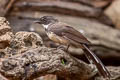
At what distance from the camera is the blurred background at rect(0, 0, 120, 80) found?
35.8 ft

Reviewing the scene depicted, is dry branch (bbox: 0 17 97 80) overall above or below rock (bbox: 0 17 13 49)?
below

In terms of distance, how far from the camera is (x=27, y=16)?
37.0 ft

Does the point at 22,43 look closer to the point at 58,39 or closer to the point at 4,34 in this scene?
the point at 4,34

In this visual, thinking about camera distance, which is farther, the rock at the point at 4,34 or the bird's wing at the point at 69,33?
the bird's wing at the point at 69,33

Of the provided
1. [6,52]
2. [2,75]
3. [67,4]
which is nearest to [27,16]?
[67,4]

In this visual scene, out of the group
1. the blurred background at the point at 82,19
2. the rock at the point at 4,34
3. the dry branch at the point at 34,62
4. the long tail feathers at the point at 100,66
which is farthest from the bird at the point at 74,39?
the blurred background at the point at 82,19

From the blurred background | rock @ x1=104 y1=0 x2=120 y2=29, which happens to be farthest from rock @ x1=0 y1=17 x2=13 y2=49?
rock @ x1=104 y1=0 x2=120 y2=29

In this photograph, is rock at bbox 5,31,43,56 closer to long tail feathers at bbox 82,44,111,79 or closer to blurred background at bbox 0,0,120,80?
long tail feathers at bbox 82,44,111,79

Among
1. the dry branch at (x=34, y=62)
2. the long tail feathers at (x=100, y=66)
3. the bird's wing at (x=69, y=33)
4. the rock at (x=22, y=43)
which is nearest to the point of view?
the dry branch at (x=34, y=62)

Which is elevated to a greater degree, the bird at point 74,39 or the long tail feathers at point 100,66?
the bird at point 74,39

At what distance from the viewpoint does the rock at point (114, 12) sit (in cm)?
1257

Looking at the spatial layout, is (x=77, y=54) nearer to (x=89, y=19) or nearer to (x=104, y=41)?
(x=104, y=41)

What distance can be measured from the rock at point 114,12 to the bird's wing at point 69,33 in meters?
6.63

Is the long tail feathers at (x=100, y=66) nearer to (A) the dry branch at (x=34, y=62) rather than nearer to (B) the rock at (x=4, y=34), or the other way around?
(A) the dry branch at (x=34, y=62)
